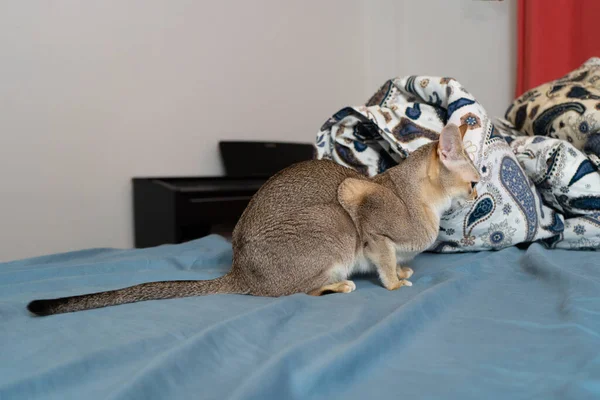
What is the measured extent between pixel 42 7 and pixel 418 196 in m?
1.86

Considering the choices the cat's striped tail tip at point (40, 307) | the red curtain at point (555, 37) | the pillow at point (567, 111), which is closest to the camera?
the cat's striped tail tip at point (40, 307)

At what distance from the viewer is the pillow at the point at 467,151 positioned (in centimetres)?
136

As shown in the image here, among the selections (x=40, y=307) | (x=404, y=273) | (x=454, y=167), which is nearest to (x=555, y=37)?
(x=454, y=167)

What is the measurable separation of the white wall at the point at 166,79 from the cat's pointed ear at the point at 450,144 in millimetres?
1744

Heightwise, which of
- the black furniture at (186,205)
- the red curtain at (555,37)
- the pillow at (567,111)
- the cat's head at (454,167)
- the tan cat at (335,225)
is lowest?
the black furniture at (186,205)

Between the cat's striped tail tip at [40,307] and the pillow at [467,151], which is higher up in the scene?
the pillow at [467,151]

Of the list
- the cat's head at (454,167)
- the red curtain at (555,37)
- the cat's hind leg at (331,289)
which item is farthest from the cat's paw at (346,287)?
the red curtain at (555,37)

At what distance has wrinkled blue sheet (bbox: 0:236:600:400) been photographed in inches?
22.9

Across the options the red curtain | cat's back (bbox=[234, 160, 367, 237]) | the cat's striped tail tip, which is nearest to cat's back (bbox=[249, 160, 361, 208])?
cat's back (bbox=[234, 160, 367, 237])

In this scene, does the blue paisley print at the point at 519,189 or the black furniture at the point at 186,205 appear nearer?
the blue paisley print at the point at 519,189

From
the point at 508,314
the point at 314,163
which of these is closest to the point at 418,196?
the point at 314,163

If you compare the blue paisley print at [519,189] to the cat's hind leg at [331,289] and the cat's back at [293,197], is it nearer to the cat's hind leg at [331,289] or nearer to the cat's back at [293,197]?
the cat's back at [293,197]

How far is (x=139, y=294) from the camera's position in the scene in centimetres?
98

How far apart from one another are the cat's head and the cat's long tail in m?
0.56
